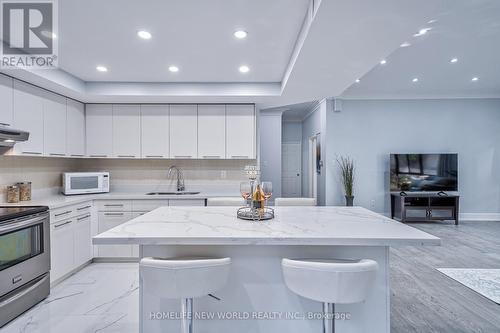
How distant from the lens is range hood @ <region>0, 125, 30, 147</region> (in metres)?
2.45

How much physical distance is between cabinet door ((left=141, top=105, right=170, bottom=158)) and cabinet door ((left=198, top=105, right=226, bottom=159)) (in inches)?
20.6

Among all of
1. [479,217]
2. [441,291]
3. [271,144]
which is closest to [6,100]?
[441,291]

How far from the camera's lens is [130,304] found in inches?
97.9

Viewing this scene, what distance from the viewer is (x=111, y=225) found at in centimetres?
360

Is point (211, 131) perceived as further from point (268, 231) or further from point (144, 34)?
point (268, 231)

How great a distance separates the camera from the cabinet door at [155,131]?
13.2 feet

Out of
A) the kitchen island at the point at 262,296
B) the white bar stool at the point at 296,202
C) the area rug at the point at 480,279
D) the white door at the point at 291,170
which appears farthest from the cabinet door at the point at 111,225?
the white door at the point at 291,170

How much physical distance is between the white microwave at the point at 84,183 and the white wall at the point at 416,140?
4.49 m

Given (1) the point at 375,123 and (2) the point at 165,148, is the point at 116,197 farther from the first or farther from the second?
(1) the point at 375,123

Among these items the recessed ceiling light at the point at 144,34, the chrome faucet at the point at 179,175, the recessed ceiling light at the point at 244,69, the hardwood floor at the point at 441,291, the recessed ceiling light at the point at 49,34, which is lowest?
the hardwood floor at the point at 441,291

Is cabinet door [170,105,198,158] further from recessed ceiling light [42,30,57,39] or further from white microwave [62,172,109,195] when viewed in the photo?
recessed ceiling light [42,30,57,39]

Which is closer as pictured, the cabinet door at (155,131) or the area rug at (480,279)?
the area rug at (480,279)

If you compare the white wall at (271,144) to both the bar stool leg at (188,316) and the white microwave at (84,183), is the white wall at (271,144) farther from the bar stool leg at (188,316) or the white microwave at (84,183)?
the bar stool leg at (188,316)

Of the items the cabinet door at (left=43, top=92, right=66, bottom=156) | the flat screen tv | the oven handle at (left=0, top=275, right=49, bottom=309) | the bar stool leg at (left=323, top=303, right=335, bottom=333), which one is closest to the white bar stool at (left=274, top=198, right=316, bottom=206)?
the bar stool leg at (left=323, top=303, right=335, bottom=333)
